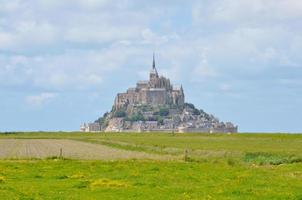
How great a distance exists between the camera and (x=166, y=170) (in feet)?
140

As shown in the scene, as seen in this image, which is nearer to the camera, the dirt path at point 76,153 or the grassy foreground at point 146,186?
the grassy foreground at point 146,186

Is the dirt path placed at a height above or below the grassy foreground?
above

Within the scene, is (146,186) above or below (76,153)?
below

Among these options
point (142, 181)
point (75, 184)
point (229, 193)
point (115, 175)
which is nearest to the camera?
point (229, 193)

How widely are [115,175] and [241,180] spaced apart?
7.81 m

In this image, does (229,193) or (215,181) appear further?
(215,181)

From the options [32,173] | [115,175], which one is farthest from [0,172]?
[115,175]

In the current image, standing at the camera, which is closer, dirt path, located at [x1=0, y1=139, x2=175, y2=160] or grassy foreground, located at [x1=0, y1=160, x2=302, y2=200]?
grassy foreground, located at [x1=0, y1=160, x2=302, y2=200]

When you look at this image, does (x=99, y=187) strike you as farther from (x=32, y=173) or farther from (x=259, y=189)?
(x=32, y=173)

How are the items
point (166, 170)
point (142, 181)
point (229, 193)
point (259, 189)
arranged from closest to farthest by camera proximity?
point (229, 193) < point (259, 189) < point (142, 181) < point (166, 170)

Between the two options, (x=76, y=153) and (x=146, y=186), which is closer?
(x=146, y=186)

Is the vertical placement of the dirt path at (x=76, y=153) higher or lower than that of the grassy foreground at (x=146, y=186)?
higher

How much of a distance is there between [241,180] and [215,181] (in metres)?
1.32

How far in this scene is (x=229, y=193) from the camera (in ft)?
90.4
